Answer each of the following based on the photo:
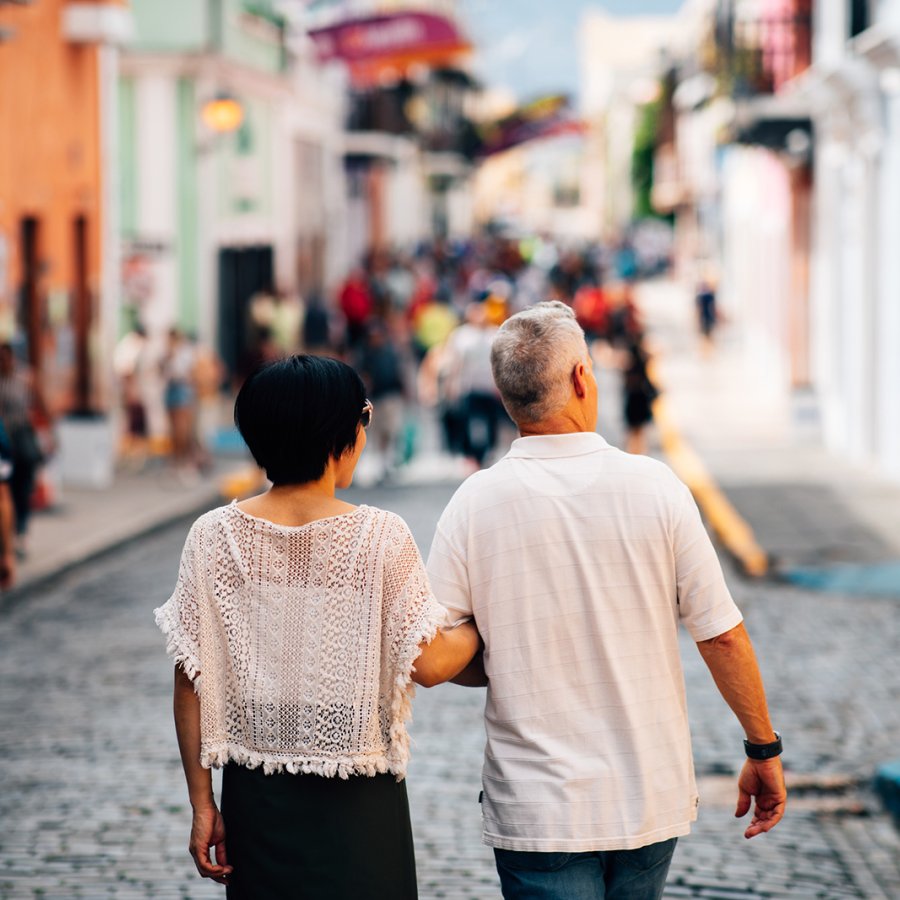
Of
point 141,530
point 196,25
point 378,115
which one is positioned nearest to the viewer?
point 141,530

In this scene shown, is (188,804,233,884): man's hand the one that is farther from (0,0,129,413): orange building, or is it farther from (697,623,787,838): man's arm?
(0,0,129,413): orange building

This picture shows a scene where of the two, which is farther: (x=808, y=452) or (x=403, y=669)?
(x=808, y=452)

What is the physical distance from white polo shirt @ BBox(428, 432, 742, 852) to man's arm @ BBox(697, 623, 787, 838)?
6cm

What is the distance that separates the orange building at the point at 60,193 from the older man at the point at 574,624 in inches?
535

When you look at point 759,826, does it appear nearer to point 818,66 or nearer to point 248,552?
point 248,552

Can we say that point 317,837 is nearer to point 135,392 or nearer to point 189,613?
point 189,613

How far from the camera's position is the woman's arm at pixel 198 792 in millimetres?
3467

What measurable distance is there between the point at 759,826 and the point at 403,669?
2.81 feet

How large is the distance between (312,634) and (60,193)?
53.7 feet

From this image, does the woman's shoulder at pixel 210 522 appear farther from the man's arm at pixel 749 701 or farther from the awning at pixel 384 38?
the awning at pixel 384 38

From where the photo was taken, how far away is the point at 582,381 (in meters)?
3.64

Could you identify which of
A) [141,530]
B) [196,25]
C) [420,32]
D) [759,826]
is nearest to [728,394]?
[420,32]

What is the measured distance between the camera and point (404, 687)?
3.42m

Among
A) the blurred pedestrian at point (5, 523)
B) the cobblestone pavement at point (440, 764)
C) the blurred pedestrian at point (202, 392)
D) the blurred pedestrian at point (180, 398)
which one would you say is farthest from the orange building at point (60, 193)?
the cobblestone pavement at point (440, 764)
